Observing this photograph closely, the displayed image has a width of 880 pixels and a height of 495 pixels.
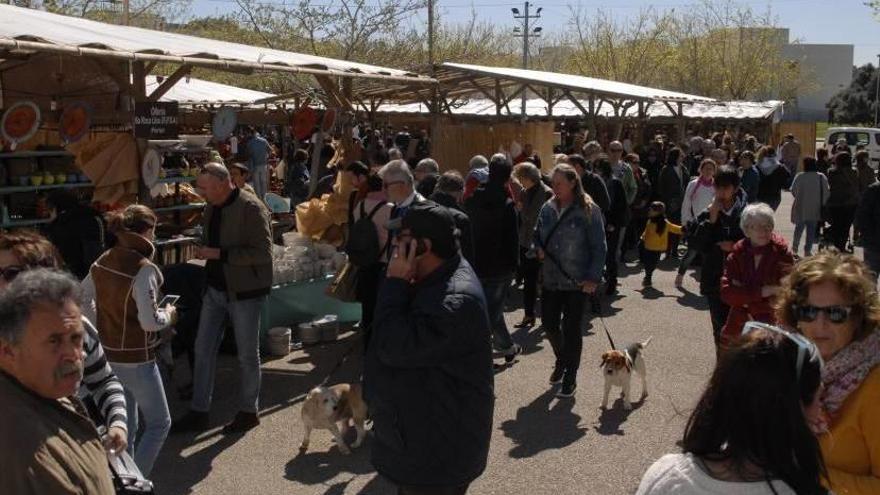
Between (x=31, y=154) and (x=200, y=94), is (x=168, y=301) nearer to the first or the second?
(x=31, y=154)

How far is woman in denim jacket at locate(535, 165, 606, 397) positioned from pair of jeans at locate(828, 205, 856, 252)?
7861mm

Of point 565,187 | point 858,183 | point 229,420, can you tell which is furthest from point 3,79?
point 858,183

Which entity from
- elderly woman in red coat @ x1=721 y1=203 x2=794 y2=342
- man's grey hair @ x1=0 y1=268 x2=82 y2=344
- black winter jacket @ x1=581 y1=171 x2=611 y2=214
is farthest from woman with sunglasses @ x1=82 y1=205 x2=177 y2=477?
black winter jacket @ x1=581 y1=171 x2=611 y2=214

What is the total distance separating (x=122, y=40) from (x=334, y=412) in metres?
4.33

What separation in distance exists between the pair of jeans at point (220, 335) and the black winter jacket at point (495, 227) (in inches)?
84.2

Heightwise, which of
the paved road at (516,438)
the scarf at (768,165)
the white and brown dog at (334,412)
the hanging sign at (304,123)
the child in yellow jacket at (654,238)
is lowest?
the paved road at (516,438)

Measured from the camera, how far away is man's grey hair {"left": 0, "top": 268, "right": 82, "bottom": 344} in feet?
8.45

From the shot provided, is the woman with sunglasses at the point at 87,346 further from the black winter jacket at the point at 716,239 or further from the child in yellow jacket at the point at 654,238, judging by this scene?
the child in yellow jacket at the point at 654,238

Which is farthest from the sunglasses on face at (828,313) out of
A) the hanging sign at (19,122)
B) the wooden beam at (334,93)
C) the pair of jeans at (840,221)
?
the pair of jeans at (840,221)

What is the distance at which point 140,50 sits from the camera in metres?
7.76

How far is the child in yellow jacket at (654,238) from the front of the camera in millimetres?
12273

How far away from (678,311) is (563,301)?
408 cm

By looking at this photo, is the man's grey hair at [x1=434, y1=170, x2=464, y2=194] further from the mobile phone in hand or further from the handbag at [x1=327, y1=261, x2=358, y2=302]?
the mobile phone in hand

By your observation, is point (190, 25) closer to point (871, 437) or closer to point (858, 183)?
point (858, 183)
